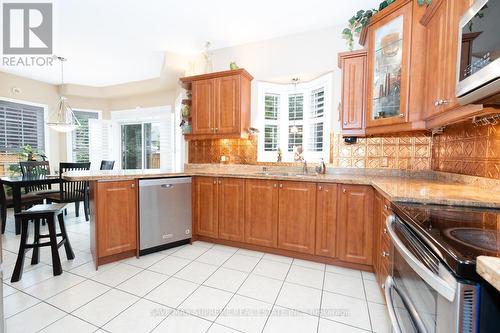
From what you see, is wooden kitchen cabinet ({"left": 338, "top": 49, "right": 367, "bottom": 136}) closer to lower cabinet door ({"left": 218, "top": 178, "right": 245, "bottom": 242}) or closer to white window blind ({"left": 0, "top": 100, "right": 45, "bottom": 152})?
lower cabinet door ({"left": 218, "top": 178, "right": 245, "bottom": 242})

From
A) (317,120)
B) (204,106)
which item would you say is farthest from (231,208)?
(317,120)

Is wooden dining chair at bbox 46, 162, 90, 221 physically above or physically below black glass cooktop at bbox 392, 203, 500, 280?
below

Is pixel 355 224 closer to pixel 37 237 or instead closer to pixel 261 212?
pixel 261 212

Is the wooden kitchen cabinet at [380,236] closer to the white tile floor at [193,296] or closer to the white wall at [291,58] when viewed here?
the white tile floor at [193,296]

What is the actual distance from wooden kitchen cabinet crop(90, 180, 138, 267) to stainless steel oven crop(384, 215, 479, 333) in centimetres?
234

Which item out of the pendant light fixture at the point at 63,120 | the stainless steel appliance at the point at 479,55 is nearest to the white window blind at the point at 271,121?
the stainless steel appliance at the point at 479,55

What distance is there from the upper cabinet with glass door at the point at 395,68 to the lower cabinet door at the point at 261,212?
124 cm

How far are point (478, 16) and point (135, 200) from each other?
2.90 metres

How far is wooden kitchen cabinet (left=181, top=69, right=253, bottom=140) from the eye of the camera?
3.00 metres

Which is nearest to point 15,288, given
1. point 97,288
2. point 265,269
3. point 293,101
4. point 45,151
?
point 97,288

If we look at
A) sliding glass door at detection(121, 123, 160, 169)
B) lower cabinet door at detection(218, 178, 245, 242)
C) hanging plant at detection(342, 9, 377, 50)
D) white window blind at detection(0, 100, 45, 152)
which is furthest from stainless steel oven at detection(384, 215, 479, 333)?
white window blind at detection(0, 100, 45, 152)

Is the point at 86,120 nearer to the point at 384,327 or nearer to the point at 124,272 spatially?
the point at 124,272

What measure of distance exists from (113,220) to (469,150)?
322 cm

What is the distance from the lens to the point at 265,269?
224cm
